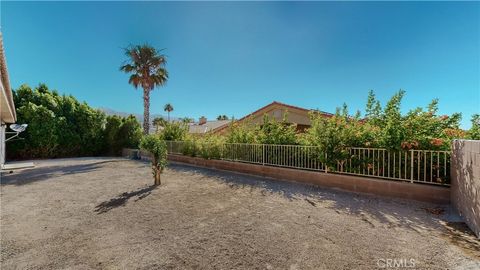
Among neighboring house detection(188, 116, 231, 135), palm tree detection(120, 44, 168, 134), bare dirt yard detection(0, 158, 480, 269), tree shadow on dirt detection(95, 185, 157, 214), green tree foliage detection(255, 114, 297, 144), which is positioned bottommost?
tree shadow on dirt detection(95, 185, 157, 214)

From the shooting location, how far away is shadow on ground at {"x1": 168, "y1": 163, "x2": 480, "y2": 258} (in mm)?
3006

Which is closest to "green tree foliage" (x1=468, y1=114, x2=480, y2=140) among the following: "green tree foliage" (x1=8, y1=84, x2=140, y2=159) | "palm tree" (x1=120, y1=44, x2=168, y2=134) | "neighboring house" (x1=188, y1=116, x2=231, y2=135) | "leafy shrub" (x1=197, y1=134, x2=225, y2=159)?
"leafy shrub" (x1=197, y1=134, x2=225, y2=159)

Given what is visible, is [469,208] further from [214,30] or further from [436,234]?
[214,30]

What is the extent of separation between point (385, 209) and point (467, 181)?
1348mm

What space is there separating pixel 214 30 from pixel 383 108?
25.5 ft

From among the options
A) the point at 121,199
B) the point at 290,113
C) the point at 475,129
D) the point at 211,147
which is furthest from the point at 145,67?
the point at 475,129

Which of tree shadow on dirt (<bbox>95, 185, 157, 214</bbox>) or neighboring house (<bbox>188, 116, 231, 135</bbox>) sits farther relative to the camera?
neighboring house (<bbox>188, 116, 231, 135</bbox>)

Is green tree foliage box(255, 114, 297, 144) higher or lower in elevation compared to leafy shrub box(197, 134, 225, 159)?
higher

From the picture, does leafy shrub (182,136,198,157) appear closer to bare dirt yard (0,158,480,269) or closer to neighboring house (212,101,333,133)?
neighboring house (212,101,333,133)

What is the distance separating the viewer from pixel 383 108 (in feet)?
18.1

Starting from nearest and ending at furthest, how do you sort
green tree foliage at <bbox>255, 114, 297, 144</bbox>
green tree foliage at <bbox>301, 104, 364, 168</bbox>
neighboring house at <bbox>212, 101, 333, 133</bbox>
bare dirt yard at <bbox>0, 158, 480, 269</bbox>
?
bare dirt yard at <bbox>0, 158, 480, 269</bbox> → green tree foliage at <bbox>301, 104, 364, 168</bbox> → green tree foliage at <bbox>255, 114, 297, 144</bbox> → neighboring house at <bbox>212, 101, 333, 133</bbox>

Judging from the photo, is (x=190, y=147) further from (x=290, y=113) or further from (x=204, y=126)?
(x=204, y=126)

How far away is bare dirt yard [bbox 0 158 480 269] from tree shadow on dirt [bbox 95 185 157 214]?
0.08 ft

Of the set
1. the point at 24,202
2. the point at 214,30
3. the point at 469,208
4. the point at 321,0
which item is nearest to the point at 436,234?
the point at 469,208
